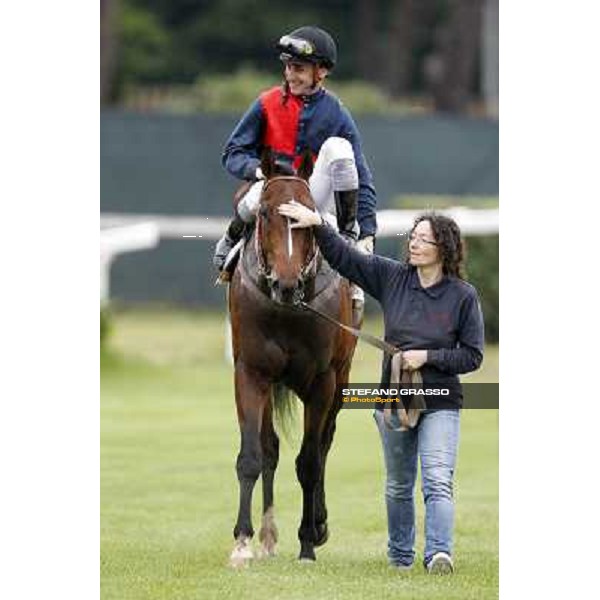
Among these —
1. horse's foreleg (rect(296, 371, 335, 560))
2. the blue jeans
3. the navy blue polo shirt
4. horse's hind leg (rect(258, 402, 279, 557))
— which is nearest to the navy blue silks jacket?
the navy blue polo shirt

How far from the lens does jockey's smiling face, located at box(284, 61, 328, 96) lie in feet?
27.1

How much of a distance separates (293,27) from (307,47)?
21.5m

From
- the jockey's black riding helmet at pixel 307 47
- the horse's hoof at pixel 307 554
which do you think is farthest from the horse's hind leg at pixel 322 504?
the jockey's black riding helmet at pixel 307 47

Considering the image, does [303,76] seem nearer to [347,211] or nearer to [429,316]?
[347,211]

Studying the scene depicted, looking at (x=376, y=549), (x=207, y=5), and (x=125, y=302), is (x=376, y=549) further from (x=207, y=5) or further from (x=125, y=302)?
(x=207, y=5)

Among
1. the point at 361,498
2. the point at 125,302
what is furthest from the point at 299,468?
the point at 125,302

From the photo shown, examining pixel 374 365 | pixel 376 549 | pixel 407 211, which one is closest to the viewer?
pixel 376 549

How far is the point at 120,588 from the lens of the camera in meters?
8.02

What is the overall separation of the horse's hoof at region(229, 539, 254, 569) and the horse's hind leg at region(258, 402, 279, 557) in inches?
15.7

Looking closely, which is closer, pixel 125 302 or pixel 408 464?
pixel 408 464

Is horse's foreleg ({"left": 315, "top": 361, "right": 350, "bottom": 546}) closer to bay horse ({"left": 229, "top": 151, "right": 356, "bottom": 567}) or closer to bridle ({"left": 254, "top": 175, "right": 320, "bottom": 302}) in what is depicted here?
bay horse ({"left": 229, "top": 151, "right": 356, "bottom": 567})

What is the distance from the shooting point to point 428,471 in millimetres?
8070

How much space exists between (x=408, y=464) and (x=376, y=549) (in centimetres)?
76

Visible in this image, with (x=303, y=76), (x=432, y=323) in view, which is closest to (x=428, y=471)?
(x=432, y=323)
